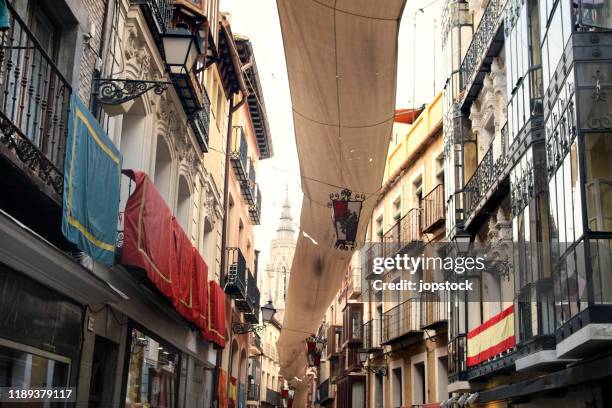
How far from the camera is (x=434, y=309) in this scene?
1944 cm

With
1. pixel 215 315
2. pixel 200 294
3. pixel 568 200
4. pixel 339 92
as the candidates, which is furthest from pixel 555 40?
pixel 215 315

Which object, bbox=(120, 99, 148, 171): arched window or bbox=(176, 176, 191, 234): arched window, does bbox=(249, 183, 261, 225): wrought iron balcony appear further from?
bbox=(120, 99, 148, 171): arched window

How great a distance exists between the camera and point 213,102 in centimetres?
1930

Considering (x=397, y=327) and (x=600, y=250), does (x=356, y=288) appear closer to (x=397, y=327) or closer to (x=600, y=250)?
(x=397, y=327)

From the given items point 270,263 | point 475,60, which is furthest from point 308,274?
point 270,263

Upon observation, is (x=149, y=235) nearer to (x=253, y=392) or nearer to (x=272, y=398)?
(x=253, y=392)

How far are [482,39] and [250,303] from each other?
12498mm

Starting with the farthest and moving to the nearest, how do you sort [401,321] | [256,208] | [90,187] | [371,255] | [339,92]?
[256,208] → [401,321] → [371,255] → [90,187] → [339,92]

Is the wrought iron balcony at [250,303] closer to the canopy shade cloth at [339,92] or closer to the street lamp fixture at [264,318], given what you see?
the street lamp fixture at [264,318]

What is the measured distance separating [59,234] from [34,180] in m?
1.39

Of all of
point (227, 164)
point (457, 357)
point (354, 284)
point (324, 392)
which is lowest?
point (457, 357)

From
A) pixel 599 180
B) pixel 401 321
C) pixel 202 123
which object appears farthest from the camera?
pixel 401 321

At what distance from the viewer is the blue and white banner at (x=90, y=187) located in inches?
287

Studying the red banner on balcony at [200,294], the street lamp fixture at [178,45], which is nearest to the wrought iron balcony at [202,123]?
the red banner on balcony at [200,294]
